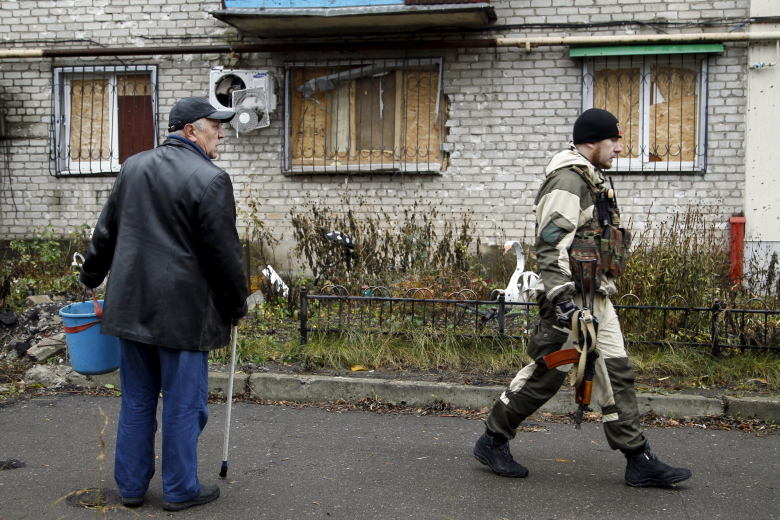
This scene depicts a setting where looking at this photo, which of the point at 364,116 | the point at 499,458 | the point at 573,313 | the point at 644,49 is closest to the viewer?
the point at 573,313

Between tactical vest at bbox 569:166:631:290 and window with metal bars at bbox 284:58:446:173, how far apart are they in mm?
5908

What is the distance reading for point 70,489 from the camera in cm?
378

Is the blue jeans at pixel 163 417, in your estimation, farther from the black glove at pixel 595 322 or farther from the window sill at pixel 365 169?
A: the window sill at pixel 365 169

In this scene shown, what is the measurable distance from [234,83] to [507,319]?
18.3 ft

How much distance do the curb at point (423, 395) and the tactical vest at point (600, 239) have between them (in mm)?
1610

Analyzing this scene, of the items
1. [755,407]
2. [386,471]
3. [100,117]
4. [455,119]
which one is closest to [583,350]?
[386,471]

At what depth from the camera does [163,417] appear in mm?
3459

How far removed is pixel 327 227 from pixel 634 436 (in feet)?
16.6

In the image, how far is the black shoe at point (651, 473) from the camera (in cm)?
374

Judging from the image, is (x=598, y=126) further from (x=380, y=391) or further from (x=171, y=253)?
(x=380, y=391)

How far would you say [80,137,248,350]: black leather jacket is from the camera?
10.9ft

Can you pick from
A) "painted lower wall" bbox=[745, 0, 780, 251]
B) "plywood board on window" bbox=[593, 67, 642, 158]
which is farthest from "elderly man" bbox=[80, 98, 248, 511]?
"painted lower wall" bbox=[745, 0, 780, 251]

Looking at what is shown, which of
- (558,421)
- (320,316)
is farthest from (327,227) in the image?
(558,421)

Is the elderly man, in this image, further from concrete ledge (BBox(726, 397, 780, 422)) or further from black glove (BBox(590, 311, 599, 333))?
concrete ledge (BBox(726, 397, 780, 422))
